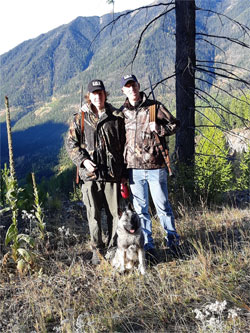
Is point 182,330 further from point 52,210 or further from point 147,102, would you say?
point 52,210

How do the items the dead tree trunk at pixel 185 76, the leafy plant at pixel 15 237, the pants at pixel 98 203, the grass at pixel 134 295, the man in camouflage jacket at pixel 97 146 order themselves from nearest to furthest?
the grass at pixel 134 295
the man in camouflage jacket at pixel 97 146
the leafy plant at pixel 15 237
the pants at pixel 98 203
the dead tree trunk at pixel 185 76

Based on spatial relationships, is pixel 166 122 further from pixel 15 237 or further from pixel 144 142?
pixel 15 237

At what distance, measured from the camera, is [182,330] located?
2406mm

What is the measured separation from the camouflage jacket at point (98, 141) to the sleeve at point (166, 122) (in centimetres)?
48

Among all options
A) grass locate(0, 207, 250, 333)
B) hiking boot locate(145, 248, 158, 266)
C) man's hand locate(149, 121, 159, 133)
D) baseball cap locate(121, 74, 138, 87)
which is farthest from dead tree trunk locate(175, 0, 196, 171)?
hiking boot locate(145, 248, 158, 266)

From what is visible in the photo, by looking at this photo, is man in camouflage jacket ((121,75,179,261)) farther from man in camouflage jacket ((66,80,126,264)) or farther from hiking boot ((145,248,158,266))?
man in camouflage jacket ((66,80,126,264))

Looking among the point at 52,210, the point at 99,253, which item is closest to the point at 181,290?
the point at 99,253

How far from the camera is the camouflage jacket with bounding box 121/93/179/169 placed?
3.46 meters

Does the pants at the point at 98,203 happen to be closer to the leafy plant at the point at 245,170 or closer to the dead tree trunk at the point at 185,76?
the dead tree trunk at the point at 185,76

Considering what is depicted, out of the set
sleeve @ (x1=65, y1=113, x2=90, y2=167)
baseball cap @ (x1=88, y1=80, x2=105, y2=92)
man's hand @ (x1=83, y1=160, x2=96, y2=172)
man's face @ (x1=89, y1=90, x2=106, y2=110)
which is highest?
baseball cap @ (x1=88, y1=80, x2=105, y2=92)

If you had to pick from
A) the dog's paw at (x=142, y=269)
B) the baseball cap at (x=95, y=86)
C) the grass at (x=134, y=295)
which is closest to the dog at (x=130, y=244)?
the dog's paw at (x=142, y=269)

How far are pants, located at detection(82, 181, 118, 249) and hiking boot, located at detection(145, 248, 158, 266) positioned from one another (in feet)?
1.61

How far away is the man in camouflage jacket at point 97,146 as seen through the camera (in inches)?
139

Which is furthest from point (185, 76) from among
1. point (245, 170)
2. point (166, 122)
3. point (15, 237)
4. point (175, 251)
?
point (245, 170)
